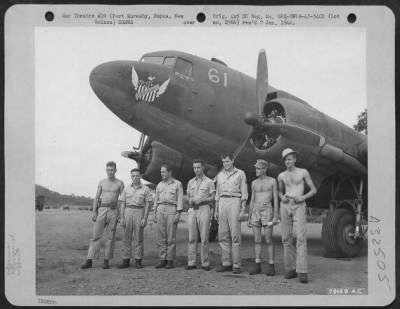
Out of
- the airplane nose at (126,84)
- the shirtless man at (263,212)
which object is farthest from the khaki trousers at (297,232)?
the airplane nose at (126,84)

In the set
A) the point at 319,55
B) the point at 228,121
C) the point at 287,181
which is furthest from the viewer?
the point at 228,121

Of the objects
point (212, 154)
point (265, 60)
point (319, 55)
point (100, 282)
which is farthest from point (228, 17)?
point (100, 282)

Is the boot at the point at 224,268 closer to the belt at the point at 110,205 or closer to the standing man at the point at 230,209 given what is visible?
the standing man at the point at 230,209

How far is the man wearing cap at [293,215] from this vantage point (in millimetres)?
7199

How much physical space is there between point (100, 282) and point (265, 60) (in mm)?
4601

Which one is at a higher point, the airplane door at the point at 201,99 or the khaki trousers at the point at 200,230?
the airplane door at the point at 201,99

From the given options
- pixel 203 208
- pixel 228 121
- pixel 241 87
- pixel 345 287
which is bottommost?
pixel 345 287

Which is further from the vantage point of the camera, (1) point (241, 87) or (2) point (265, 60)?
(1) point (241, 87)

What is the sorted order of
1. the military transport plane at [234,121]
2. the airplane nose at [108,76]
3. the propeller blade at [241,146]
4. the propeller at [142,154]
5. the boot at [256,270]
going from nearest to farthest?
the boot at [256,270] → the airplane nose at [108,76] → the military transport plane at [234,121] → the propeller blade at [241,146] → the propeller at [142,154]

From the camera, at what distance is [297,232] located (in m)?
7.17

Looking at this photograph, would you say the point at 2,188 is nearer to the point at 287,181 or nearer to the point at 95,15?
the point at 95,15

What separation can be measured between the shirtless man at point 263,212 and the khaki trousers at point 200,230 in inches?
27.4

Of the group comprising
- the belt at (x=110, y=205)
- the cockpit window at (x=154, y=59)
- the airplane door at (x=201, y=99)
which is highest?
the cockpit window at (x=154, y=59)

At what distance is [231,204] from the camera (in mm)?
7410
